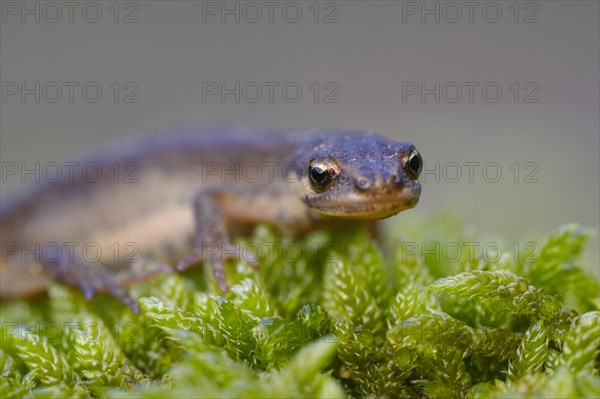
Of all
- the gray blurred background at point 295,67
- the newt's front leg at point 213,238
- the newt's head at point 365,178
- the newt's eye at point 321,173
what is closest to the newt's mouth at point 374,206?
the newt's head at point 365,178

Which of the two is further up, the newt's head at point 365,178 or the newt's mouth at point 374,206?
the newt's head at point 365,178

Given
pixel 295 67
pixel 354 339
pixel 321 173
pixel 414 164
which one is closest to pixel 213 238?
pixel 321 173

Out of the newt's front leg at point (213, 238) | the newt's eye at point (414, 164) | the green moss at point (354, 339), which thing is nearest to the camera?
the green moss at point (354, 339)

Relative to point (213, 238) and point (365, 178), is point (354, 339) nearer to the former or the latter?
point (365, 178)

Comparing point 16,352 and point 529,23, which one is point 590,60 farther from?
point 16,352

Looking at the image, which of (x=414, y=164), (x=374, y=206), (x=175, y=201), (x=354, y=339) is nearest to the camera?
(x=354, y=339)

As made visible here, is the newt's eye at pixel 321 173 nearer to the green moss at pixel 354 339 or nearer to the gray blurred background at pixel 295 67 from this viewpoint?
the green moss at pixel 354 339

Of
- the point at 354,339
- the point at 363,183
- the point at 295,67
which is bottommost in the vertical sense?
the point at 354,339
